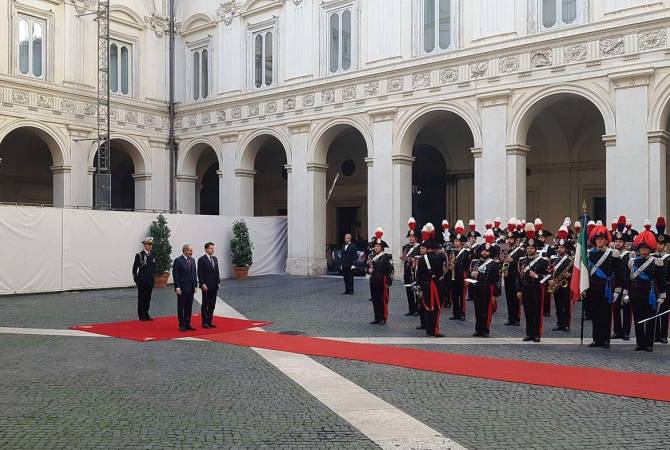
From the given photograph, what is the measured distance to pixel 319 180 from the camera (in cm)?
2378

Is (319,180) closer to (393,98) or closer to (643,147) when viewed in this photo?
(393,98)

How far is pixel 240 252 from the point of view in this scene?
22953 mm

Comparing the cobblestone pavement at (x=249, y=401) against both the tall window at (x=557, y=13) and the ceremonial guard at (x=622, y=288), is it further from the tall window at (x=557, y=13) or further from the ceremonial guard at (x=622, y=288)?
the tall window at (x=557, y=13)

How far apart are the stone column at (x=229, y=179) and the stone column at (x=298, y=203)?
8.90ft

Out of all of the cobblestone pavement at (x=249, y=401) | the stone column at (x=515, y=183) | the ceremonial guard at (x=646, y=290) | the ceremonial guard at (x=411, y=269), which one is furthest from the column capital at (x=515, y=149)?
the ceremonial guard at (x=646, y=290)

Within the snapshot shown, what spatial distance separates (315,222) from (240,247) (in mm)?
2796

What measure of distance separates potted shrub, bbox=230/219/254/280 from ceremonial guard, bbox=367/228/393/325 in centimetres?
1065

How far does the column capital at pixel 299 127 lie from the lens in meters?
23.5

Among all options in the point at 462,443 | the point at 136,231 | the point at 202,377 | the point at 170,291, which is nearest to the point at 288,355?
the point at 202,377

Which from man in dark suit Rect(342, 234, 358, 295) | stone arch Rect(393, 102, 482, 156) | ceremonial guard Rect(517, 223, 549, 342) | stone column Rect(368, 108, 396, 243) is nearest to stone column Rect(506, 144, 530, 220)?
stone arch Rect(393, 102, 482, 156)

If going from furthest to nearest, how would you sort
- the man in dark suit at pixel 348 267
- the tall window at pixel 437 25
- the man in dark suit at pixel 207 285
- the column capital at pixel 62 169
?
the column capital at pixel 62 169 → the tall window at pixel 437 25 → the man in dark suit at pixel 348 267 → the man in dark suit at pixel 207 285

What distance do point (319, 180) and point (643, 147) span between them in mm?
11035

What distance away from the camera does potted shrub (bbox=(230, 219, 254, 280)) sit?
2297 cm

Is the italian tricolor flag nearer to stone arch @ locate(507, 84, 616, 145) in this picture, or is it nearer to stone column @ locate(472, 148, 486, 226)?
stone arch @ locate(507, 84, 616, 145)
